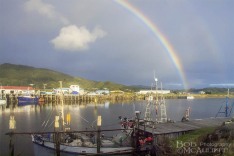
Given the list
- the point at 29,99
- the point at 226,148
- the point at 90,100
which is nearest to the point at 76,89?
the point at 90,100

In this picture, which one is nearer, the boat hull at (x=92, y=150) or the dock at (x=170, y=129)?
the dock at (x=170, y=129)

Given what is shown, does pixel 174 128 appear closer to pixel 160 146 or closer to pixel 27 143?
pixel 160 146

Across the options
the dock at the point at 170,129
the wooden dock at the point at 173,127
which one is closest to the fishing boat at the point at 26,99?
the dock at the point at 170,129

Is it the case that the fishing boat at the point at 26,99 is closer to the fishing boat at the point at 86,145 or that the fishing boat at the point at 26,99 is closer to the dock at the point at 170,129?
the fishing boat at the point at 86,145

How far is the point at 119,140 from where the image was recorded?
113 ft

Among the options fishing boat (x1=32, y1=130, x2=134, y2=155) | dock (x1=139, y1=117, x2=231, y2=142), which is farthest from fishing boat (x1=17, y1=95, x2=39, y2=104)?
dock (x1=139, y1=117, x2=231, y2=142)

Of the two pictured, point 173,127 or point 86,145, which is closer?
point 86,145

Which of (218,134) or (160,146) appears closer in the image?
(218,134)

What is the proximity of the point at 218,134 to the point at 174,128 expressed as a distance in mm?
8777

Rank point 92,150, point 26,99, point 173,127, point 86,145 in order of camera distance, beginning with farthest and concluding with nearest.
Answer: point 26,99 < point 173,127 < point 86,145 < point 92,150

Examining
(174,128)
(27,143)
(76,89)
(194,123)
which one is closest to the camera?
(174,128)

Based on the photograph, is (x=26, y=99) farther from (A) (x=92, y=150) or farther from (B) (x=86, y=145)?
(A) (x=92, y=150)

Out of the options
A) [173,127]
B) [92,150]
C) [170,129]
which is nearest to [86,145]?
[92,150]

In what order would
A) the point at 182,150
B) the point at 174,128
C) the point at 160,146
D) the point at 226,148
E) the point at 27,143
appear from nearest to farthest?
1. the point at 226,148
2. the point at 182,150
3. the point at 160,146
4. the point at 174,128
5. the point at 27,143
